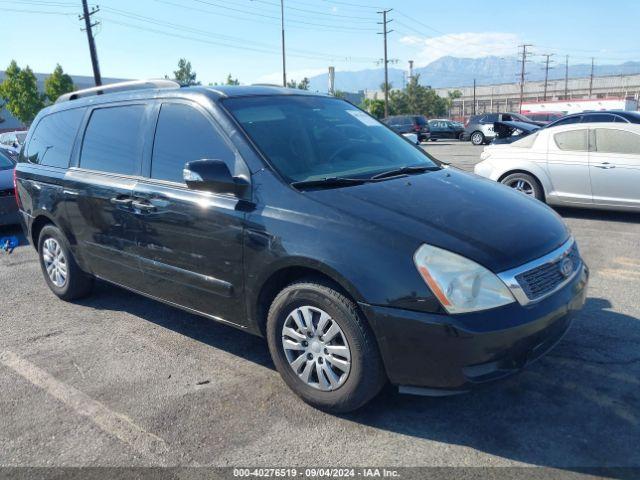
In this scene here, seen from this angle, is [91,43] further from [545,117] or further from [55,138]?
[545,117]

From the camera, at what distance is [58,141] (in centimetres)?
511

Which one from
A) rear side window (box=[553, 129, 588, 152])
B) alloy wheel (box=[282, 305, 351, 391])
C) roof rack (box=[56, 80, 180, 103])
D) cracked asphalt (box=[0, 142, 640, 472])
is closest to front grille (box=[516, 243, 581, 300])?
cracked asphalt (box=[0, 142, 640, 472])

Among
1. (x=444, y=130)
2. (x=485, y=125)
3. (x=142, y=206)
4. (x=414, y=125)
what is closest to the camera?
(x=142, y=206)

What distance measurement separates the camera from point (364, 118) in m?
4.47

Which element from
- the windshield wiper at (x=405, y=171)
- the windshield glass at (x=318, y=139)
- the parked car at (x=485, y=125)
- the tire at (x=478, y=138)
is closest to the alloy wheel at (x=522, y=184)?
the windshield glass at (x=318, y=139)

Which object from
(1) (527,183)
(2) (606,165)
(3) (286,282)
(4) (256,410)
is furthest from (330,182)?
(1) (527,183)

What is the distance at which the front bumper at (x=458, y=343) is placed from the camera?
2.64m

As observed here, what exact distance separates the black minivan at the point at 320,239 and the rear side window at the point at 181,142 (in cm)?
1

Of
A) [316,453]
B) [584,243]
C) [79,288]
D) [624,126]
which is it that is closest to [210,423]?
[316,453]

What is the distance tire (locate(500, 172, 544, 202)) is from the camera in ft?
27.5

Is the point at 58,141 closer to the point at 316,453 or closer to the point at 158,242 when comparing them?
the point at 158,242

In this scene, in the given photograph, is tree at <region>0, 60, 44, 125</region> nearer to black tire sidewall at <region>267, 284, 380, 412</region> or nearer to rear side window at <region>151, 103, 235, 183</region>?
rear side window at <region>151, 103, 235, 183</region>

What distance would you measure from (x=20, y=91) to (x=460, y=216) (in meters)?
54.1

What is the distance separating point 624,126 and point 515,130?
14.5 metres
